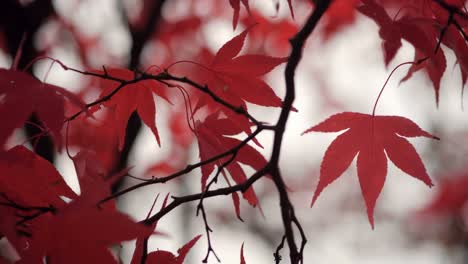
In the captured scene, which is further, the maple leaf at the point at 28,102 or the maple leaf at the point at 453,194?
the maple leaf at the point at 453,194

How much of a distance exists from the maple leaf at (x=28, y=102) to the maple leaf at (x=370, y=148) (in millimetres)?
359

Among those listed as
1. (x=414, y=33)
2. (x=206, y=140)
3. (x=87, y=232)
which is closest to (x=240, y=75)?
(x=206, y=140)

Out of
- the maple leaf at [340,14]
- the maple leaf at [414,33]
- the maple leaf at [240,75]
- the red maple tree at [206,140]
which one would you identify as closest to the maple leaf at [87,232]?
the red maple tree at [206,140]

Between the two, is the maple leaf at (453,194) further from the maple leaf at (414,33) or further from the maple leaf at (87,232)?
the maple leaf at (87,232)

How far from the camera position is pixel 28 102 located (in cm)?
77

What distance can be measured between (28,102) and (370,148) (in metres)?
0.51

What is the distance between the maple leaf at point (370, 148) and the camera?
3.03 ft

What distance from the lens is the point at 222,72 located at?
994 millimetres

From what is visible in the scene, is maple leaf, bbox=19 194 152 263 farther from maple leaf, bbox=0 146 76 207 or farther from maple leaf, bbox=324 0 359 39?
maple leaf, bbox=324 0 359 39

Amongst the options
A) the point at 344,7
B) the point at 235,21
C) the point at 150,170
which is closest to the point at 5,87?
the point at 235,21

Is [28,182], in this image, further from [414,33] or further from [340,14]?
[340,14]

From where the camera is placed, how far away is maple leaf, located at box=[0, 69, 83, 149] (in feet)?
2.38

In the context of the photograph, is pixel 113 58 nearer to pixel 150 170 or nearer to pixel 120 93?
pixel 150 170

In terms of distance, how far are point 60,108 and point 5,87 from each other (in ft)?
0.30
